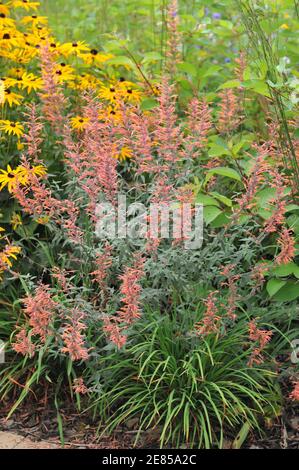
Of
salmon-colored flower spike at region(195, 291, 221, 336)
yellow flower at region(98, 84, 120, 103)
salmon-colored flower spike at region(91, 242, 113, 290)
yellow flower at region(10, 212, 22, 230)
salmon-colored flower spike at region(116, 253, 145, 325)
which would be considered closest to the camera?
salmon-colored flower spike at region(116, 253, 145, 325)

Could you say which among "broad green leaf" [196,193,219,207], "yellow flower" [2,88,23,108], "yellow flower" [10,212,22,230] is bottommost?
"yellow flower" [10,212,22,230]

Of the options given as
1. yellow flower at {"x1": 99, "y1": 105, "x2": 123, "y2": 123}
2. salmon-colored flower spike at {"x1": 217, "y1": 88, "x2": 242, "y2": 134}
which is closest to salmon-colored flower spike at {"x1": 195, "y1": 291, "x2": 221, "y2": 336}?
salmon-colored flower spike at {"x1": 217, "y1": 88, "x2": 242, "y2": 134}

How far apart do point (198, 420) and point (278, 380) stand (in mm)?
470

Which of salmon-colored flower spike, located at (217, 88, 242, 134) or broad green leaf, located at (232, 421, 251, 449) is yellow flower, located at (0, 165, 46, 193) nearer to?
salmon-colored flower spike, located at (217, 88, 242, 134)

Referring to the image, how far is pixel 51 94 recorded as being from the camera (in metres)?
3.76

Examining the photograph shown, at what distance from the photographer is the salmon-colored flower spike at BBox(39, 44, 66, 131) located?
3.65m

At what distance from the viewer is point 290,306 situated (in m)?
3.51

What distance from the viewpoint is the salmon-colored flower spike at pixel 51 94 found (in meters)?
3.65

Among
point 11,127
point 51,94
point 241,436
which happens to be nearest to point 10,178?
point 11,127

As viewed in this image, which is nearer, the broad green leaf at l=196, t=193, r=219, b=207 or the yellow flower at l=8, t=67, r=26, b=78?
the broad green leaf at l=196, t=193, r=219, b=207

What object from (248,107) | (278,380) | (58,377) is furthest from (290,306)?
(248,107)

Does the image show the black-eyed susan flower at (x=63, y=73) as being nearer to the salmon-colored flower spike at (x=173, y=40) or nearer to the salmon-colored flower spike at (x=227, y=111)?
the salmon-colored flower spike at (x=173, y=40)

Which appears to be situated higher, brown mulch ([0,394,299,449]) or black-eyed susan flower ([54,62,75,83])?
black-eyed susan flower ([54,62,75,83])

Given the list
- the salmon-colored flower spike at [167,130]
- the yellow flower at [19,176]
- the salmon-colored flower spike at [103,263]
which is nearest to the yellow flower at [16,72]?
the yellow flower at [19,176]
